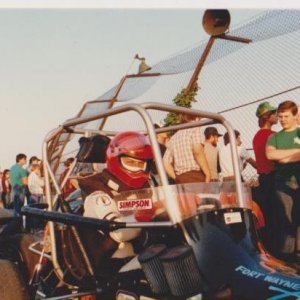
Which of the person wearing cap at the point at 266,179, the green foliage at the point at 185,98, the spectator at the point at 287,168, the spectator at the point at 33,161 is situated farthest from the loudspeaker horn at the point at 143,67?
the spectator at the point at 33,161

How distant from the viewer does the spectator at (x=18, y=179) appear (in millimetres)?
11305

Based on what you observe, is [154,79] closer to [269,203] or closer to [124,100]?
[124,100]

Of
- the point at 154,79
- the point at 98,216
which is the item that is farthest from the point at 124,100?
the point at 98,216

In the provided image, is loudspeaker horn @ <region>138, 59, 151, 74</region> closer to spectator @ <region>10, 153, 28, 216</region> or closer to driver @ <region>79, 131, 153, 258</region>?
spectator @ <region>10, 153, 28, 216</region>

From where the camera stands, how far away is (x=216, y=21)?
19.5ft

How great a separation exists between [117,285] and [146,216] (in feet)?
1.31

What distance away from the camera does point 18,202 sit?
11.3m

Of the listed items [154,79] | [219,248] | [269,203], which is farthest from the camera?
[154,79]

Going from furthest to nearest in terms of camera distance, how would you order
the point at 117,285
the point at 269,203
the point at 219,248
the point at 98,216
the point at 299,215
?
the point at 269,203 → the point at 299,215 → the point at 98,216 → the point at 117,285 → the point at 219,248

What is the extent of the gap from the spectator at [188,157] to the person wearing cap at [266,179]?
52 cm

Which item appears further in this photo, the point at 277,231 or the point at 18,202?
the point at 18,202

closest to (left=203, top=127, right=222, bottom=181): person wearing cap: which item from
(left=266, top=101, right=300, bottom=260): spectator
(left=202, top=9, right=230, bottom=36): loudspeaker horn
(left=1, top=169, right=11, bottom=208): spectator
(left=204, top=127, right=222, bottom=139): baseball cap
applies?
(left=204, top=127, right=222, bottom=139): baseball cap

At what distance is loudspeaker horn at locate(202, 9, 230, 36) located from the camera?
228 inches

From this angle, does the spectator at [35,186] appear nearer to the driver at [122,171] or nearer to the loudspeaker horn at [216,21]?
the loudspeaker horn at [216,21]
